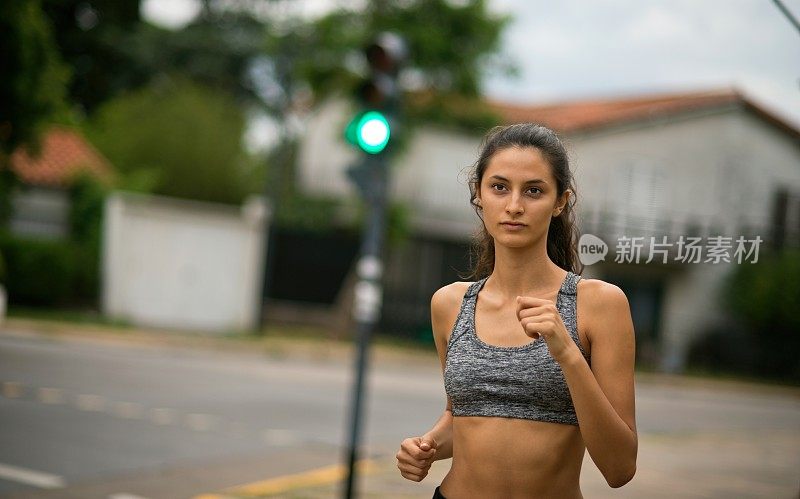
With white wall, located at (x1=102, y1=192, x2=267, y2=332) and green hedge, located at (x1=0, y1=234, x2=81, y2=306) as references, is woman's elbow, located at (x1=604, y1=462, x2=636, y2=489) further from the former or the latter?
green hedge, located at (x1=0, y1=234, x2=81, y2=306)

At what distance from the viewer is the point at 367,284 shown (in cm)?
768

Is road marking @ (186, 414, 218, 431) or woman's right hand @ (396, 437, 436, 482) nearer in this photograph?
woman's right hand @ (396, 437, 436, 482)

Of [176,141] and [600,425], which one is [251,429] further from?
[176,141]

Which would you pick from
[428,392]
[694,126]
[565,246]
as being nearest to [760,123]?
[694,126]

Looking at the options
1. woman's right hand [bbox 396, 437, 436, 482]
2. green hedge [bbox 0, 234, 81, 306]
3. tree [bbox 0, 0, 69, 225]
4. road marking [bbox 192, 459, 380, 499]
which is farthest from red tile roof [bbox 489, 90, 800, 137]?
green hedge [bbox 0, 234, 81, 306]

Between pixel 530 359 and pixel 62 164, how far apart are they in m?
25.9

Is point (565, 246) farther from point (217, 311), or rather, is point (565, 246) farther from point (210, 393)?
point (217, 311)

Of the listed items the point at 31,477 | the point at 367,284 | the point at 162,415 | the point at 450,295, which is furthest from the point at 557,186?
the point at 162,415

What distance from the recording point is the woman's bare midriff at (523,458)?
206 cm

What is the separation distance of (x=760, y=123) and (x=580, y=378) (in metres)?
1.52

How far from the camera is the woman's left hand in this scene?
187cm

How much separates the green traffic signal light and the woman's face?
4.87 metres

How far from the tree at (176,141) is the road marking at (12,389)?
21337 mm

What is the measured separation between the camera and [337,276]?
2622 centimetres
